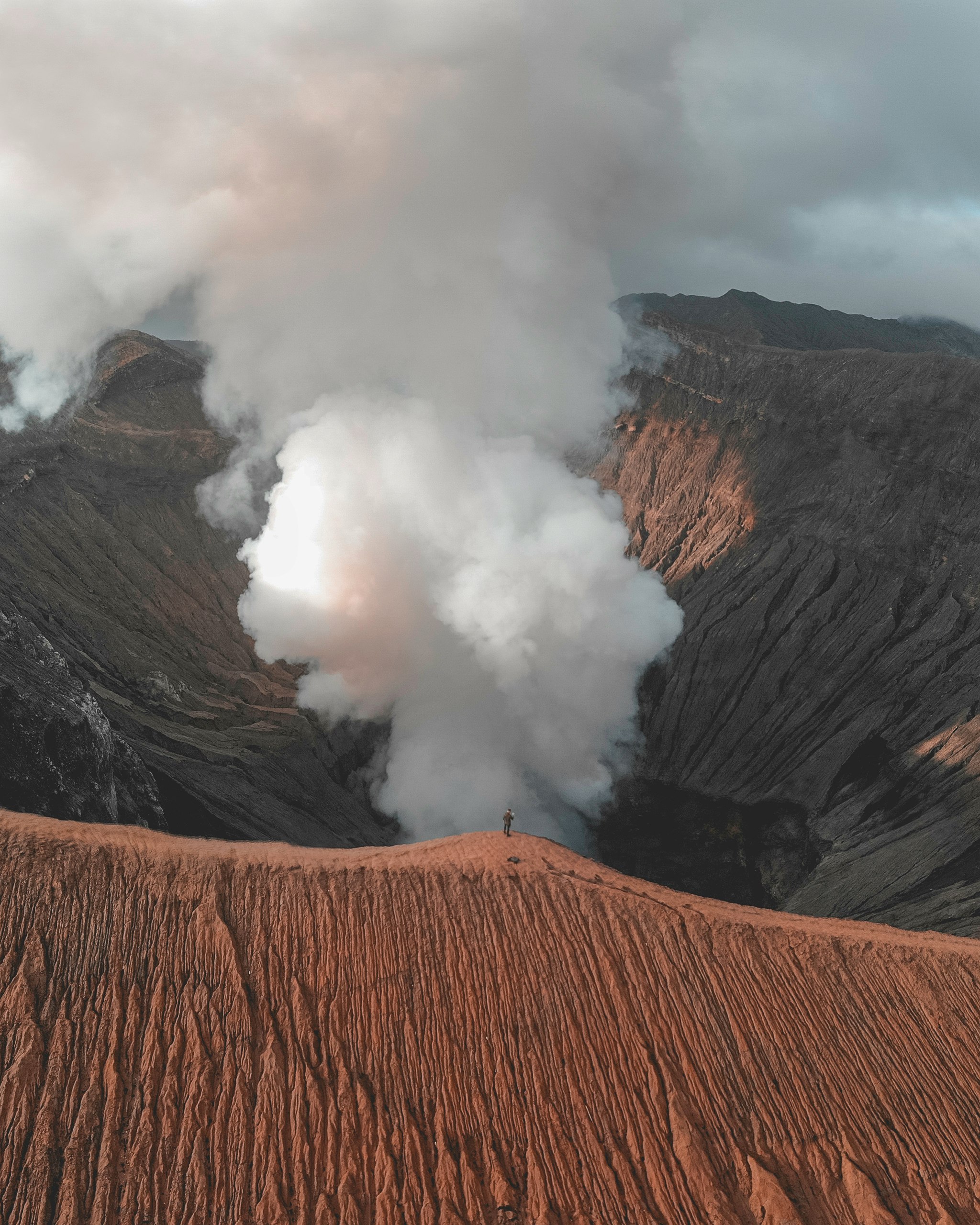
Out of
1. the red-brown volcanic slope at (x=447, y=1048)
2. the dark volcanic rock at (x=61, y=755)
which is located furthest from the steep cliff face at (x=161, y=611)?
the red-brown volcanic slope at (x=447, y=1048)

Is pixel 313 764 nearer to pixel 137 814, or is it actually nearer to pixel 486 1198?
pixel 137 814

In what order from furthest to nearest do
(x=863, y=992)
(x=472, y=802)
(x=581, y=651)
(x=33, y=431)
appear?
1. (x=33, y=431)
2. (x=581, y=651)
3. (x=472, y=802)
4. (x=863, y=992)

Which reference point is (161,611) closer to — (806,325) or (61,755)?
(61,755)

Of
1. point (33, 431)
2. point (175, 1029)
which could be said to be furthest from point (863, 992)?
point (33, 431)

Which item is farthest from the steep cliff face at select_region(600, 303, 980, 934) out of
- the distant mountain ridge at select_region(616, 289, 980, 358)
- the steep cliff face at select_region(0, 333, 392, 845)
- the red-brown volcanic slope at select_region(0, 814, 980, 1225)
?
the distant mountain ridge at select_region(616, 289, 980, 358)

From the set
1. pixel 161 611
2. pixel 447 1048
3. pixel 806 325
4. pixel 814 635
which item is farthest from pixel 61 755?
pixel 806 325

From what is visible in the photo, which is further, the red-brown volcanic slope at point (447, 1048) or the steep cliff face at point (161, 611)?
the steep cliff face at point (161, 611)

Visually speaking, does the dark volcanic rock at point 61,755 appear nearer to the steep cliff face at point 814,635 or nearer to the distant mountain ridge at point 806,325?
the steep cliff face at point 814,635
